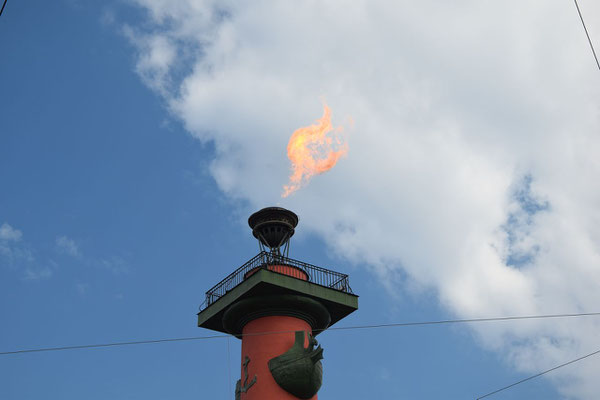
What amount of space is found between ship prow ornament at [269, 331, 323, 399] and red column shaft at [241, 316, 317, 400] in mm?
240

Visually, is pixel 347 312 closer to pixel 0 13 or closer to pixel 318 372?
pixel 318 372

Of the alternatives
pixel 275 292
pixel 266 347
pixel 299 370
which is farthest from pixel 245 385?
pixel 275 292

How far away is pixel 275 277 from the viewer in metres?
23.6

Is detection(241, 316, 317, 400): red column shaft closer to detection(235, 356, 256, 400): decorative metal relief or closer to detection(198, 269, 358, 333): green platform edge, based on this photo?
detection(235, 356, 256, 400): decorative metal relief

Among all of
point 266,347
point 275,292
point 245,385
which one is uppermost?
point 275,292

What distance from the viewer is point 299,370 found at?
22.6 m

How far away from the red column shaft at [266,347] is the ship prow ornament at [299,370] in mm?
240

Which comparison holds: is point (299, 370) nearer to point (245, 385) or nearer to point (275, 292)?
point (245, 385)

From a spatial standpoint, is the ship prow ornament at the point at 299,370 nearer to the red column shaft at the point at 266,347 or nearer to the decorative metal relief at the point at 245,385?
the red column shaft at the point at 266,347

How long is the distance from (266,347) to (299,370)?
155cm

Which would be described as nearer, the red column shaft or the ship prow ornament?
the ship prow ornament

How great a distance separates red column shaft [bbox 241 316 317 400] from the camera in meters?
22.7

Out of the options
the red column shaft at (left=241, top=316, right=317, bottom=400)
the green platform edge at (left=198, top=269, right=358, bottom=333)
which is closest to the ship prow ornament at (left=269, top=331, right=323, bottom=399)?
the red column shaft at (left=241, top=316, right=317, bottom=400)

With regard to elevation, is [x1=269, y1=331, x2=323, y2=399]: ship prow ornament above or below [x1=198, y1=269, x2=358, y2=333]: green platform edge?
below
